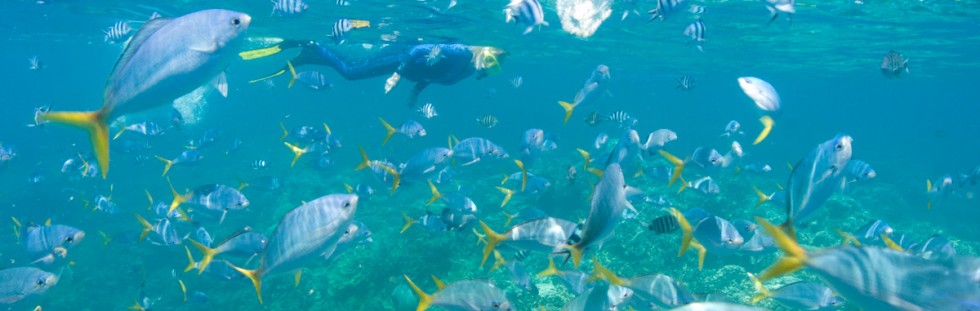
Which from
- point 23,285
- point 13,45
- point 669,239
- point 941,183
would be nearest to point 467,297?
point 23,285

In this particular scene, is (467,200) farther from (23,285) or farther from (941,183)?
(941,183)

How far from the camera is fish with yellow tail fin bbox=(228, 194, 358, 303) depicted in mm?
3609

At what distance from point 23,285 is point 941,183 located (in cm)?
1461

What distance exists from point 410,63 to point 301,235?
9750 mm

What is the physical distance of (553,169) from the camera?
18.8 metres

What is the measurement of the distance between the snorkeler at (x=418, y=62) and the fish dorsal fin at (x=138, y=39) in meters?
7.44

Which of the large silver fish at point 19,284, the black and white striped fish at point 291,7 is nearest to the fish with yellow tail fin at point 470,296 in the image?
the large silver fish at point 19,284

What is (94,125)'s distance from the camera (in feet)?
7.44

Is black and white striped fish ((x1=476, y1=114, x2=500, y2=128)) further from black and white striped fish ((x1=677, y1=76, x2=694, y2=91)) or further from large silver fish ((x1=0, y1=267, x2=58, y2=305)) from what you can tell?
large silver fish ((x1=0, y1=267, x2=58, y2=305))

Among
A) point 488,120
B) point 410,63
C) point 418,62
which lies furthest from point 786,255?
point 410,63

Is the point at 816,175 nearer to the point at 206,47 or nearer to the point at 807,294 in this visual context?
the point at 807,294

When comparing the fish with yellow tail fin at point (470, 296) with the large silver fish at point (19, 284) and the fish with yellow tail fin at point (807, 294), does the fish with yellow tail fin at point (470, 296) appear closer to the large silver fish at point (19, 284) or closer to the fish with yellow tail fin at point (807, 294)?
the fish with yellow tail fin at point (807, 294)

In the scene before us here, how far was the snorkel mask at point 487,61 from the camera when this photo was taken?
991 centimetres

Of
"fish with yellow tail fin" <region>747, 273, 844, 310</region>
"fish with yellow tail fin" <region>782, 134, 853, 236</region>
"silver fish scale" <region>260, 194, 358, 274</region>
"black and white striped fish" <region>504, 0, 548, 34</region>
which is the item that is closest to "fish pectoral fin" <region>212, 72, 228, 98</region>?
"silver fish scale" <region>260, 194, 358, 274</region>
